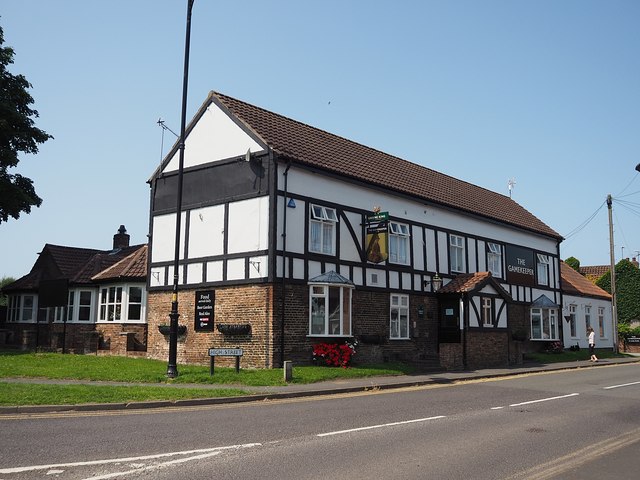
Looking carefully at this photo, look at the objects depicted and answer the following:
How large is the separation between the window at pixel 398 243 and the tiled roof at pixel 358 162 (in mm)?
1626

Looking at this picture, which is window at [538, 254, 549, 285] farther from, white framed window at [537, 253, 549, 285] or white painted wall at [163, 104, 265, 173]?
white painted wall at [163, 104, 265, 173]

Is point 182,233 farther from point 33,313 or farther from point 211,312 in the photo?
→ point 33,313

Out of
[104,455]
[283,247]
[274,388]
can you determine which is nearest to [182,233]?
[283,247]

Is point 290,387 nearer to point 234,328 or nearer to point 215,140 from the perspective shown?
point 234,328

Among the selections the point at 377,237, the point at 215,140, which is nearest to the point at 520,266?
the point at 377,237

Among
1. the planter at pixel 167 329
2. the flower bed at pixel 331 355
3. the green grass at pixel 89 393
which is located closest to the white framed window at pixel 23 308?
the planter at pixel 167 329

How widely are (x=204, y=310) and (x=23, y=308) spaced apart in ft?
54.7

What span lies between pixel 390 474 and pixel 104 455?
380 cm

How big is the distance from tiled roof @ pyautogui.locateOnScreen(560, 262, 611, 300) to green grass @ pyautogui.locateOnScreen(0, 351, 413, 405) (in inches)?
907

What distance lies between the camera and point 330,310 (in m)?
22.4

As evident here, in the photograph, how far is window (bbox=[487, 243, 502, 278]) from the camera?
32719mm

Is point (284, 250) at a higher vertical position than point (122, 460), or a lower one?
higher

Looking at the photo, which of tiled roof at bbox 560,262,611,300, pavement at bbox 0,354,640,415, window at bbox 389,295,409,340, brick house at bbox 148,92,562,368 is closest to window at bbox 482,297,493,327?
brick house at bbox 148,92,562,368

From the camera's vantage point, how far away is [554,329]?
121 ft
